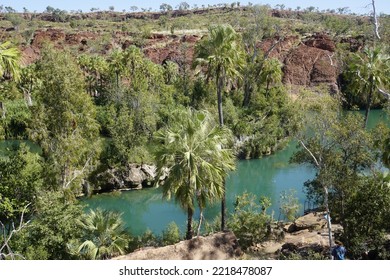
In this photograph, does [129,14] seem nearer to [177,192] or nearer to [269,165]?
[269,165]

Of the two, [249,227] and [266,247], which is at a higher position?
[249,227]

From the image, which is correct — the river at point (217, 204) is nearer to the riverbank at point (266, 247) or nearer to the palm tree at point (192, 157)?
the riverbank at point (266, 247)

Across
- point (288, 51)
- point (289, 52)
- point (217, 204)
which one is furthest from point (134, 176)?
point (288, 51)

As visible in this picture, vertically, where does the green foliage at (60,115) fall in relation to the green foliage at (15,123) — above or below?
above

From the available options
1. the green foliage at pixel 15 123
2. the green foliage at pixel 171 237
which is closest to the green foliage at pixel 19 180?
the green foliage at pixel 171 237

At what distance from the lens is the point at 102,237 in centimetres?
1546

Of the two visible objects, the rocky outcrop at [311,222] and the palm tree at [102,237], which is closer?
the palm tree at [102,237]

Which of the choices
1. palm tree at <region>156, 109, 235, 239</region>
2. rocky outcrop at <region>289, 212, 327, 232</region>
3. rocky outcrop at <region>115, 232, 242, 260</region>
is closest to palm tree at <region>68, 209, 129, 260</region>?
rocky outcrop at <region>115, 232, 242, 260</region>

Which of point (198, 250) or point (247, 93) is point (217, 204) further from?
point (247, 93)

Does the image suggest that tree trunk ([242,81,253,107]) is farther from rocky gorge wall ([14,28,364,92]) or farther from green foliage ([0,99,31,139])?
green foliage ([0,99,31,139])

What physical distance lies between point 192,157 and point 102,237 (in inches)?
184

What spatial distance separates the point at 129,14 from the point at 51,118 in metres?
135

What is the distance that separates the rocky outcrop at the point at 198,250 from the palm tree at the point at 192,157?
4.07ft

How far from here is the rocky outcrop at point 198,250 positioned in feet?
45.6
